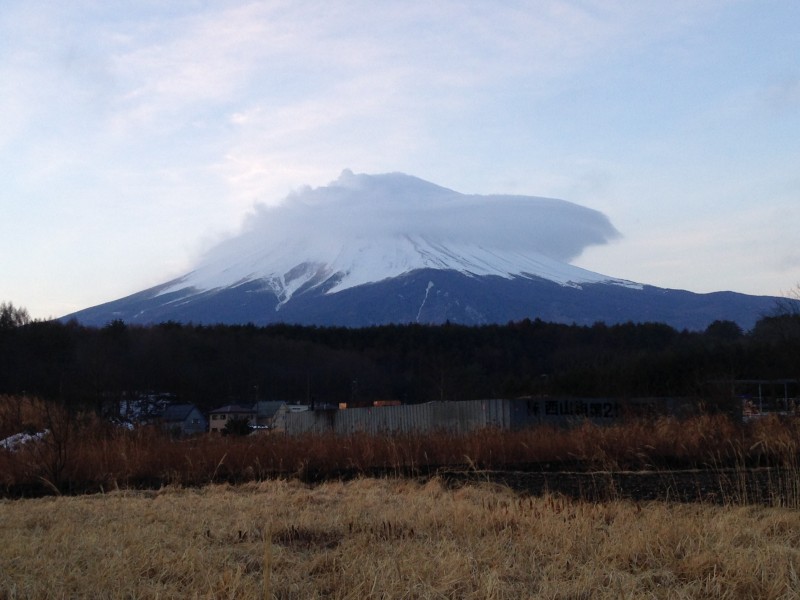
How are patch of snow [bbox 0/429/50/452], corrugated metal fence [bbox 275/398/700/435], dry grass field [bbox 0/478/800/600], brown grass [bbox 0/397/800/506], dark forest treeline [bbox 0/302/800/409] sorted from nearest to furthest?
dry grass field [bbox 0/478/800/600] < brown grass [bbox 0/397/800/506] < patch of snow [bbox 0/429/50/452] < corrugated metal fence [bbox 275/398/700/435] < dark forest treeline [bbox 0/302/800/409]

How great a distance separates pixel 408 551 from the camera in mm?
5457

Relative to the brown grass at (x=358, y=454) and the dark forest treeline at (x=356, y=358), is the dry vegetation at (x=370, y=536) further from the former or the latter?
the dark forest treeline at (x=356, y=358)

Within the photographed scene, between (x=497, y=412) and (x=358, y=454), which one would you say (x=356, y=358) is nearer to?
(x=497, y=412)

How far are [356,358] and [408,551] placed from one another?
2728 inches

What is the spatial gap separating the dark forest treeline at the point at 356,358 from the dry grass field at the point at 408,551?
40.9m

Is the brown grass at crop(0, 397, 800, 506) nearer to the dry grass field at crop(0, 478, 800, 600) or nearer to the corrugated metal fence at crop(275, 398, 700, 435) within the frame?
the dry grass field at crop(0, 478, 800, 600)

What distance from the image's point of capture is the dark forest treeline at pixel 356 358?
5059 cm

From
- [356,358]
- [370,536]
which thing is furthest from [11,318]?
[370,536]

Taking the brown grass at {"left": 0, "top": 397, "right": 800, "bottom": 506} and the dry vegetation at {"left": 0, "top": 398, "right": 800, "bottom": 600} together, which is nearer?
the dry vegetation at {"left": 0, "top": 398, "right": 800, "bottom": 600}

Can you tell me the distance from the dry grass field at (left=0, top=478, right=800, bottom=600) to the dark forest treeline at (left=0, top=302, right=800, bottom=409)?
40.9m

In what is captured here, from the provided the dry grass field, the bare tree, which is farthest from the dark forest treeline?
the dry grass field

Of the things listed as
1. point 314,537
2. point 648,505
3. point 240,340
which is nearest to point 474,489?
point 648,505

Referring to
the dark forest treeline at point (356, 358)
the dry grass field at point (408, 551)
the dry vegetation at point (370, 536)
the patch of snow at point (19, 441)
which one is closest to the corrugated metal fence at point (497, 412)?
the patch of snow at point (19, 441)

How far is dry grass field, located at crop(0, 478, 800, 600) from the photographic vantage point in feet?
15.0
